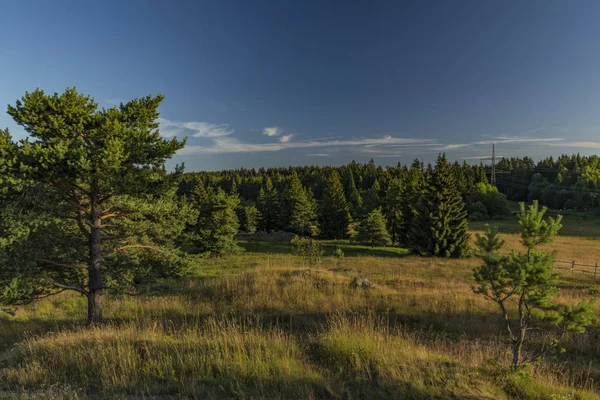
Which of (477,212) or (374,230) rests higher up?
(477,212)

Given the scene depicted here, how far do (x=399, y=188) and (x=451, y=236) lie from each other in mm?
→ 12578

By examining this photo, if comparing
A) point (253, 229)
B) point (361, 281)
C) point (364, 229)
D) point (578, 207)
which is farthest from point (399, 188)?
point (578, 207)

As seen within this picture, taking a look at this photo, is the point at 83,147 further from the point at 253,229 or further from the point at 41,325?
the point at 253,229

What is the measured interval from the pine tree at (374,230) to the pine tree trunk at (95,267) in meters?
35.9

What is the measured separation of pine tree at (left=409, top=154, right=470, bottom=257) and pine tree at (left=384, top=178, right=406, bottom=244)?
25.1ft

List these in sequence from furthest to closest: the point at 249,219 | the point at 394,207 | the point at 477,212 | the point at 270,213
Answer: the point at 477,212 < the point at 270,213 < the point at 249,219 < the point at 394,207

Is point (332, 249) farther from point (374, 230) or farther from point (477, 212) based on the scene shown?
point (477, 212)

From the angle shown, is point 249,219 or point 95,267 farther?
point 249,219

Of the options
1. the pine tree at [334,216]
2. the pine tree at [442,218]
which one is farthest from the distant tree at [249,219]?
the pine tree at [442,218]

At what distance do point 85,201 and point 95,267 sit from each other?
6.78ft

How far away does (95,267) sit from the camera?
28.8 feet

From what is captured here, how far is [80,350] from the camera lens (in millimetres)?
5098

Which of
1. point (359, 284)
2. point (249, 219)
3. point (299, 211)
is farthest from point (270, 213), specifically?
point (359, 284)

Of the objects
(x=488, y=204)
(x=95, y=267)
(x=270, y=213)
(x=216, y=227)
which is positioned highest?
(x=95, y=267)
